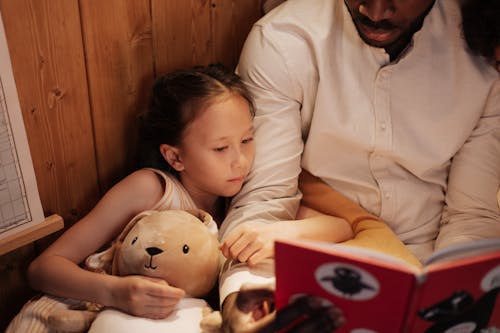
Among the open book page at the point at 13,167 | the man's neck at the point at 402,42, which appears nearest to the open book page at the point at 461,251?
the man's neck at the point at 402,42

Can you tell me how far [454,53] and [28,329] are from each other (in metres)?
1.07

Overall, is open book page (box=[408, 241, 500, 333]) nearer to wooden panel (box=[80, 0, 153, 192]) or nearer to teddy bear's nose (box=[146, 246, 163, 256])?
teddy bear's nose (box=[146, 246, 163, 256])

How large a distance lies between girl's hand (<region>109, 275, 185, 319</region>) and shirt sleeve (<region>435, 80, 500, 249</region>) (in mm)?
→ 652

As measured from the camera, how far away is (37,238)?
1188mm

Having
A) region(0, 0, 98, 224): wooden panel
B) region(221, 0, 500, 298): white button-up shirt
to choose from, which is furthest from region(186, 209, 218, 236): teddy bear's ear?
region(0, 0, 98, 224): wooden panel

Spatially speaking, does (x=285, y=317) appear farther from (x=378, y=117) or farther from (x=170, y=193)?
(x=378, y=117)

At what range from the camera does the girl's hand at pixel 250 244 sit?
44.1 inches

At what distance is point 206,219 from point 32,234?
1.19 ft

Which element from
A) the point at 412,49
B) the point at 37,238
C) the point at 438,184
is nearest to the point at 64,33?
the point at 37,238

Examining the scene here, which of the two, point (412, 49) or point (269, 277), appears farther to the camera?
point (412, 49)

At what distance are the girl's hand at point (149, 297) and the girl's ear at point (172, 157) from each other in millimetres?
340

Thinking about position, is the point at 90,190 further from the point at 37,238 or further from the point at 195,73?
the point at 195,73

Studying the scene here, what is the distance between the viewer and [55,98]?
1.17 m

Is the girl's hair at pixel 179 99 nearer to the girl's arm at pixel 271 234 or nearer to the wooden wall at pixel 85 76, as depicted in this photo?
the wooden wall at pixel 85 76
